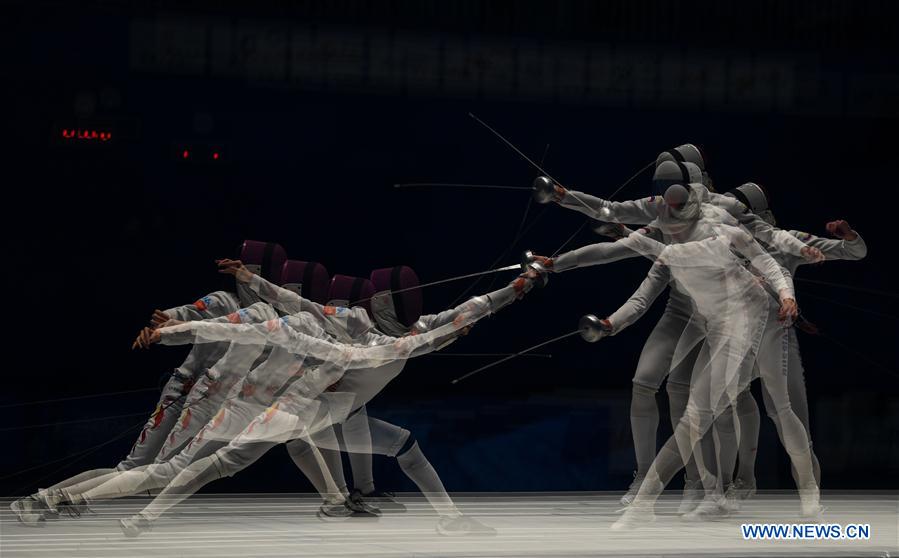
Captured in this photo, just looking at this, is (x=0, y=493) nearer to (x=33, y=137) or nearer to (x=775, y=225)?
(x=33, y=137)

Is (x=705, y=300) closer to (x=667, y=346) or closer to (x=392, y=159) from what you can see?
(x=667, y=346)

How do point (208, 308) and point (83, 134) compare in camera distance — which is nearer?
point (208, 308)

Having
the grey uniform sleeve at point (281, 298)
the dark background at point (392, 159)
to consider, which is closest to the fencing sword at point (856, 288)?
the dark background at point (392, 159)

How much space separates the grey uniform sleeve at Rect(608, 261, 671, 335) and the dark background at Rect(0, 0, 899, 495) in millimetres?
506

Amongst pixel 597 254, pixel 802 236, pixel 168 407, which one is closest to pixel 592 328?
pixel 597 254

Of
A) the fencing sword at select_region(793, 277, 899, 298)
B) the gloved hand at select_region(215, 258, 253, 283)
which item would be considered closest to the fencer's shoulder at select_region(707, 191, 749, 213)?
the fencing sword at select_region(793, 277, 899, 298)

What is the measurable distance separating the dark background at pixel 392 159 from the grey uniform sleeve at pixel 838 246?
0.63 m

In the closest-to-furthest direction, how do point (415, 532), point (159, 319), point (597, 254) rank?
point (159, 319), point (415, 532), point (597, 254)

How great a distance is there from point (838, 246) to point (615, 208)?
39.8 inches

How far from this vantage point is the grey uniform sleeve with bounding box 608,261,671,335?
5812mm

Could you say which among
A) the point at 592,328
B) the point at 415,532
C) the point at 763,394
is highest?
the point at 592,328

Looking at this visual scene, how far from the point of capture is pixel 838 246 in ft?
20.0

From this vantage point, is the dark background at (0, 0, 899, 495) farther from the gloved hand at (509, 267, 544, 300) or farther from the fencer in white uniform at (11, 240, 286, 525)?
the gloved hand at (509, 267, 544, 300)

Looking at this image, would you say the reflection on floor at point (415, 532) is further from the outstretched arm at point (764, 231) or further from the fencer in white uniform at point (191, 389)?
the outstretched arm at point (764, 231)
